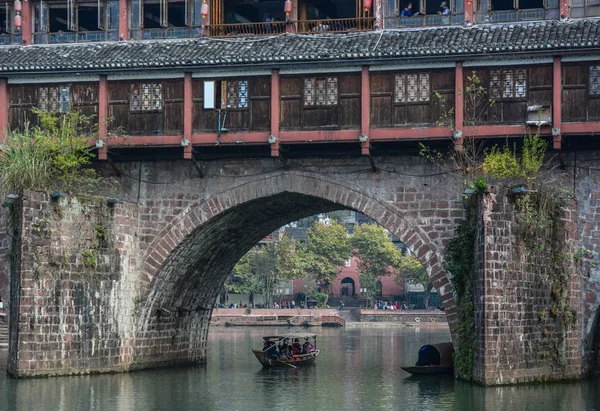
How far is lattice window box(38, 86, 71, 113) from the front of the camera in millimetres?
33625

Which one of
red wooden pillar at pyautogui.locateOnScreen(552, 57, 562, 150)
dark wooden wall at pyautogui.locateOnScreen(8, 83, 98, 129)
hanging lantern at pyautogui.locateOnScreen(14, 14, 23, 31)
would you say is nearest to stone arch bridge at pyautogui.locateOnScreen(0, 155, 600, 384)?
red wooden pillar at pyautogui.locateOnScreen(552, 57, 562, 150)

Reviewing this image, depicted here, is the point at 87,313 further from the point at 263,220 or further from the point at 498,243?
the point at 498,243

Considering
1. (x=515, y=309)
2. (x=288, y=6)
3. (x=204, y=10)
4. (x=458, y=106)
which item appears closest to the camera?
(x=515, y=309)

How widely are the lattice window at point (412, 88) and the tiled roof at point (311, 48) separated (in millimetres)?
727

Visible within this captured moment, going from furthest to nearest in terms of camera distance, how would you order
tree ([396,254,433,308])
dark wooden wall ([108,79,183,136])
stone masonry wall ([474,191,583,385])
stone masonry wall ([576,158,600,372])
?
tree ([396,254,433,308]) < dark wooden wall ([108,79,183,136]) < stone masonry wall ([576,158,600,372]) < stone masonry wall ([474,191,583,385])

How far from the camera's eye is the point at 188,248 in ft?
113

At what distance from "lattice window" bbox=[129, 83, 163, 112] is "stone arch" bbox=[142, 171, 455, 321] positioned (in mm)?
2870

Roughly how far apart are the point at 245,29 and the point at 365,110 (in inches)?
216

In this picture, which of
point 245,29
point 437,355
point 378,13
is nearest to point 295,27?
point 245,29

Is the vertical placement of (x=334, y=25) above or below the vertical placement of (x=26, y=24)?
below

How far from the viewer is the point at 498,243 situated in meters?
29.3

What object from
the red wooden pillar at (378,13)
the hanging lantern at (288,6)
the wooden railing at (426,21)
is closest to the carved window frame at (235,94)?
the hanging lantern at (288,6)

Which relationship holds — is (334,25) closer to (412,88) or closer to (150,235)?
(412,88)

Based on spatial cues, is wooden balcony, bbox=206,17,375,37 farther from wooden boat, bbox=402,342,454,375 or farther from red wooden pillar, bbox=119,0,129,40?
wooden boat, bbox=402,342,454,375
